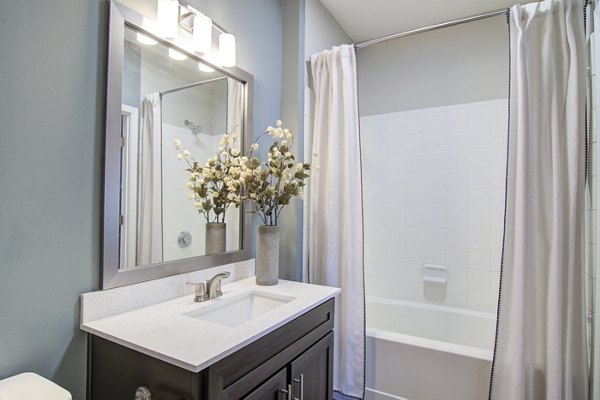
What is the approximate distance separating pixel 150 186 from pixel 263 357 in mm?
810

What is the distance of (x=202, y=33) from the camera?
4.77ft

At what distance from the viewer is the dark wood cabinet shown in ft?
2.87

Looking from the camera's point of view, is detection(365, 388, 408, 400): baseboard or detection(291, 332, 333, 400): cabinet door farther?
detection(365, 388, 408, 400): baseboard

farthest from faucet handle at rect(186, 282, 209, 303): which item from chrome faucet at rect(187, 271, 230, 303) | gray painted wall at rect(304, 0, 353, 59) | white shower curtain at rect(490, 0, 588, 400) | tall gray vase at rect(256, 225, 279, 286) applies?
gray painted wall at rect(304, 0, 353, 59)

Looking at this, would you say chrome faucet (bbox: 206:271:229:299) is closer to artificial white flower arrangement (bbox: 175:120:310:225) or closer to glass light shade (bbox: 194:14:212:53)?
artificial white flower arrangement (bbox: 175:120:310:225)

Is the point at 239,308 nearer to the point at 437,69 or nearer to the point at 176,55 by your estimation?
the point at 176,55

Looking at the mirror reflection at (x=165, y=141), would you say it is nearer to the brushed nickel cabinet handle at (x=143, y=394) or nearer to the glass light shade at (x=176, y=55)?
the glass light shade at (x=176, y=55)

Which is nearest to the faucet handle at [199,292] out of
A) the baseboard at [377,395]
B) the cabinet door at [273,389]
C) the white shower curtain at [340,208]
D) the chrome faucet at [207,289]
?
the chrome faucet at [207,289]

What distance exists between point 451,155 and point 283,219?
4.98 feet

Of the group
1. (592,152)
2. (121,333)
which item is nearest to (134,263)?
(121,333)

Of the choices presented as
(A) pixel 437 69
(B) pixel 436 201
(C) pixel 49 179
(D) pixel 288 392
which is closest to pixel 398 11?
(A) pixel 437 69

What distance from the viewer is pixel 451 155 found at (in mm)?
2574

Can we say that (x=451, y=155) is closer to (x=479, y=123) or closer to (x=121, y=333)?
(x=479, y=123)

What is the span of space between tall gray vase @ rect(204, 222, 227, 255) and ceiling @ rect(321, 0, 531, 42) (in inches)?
70.0
